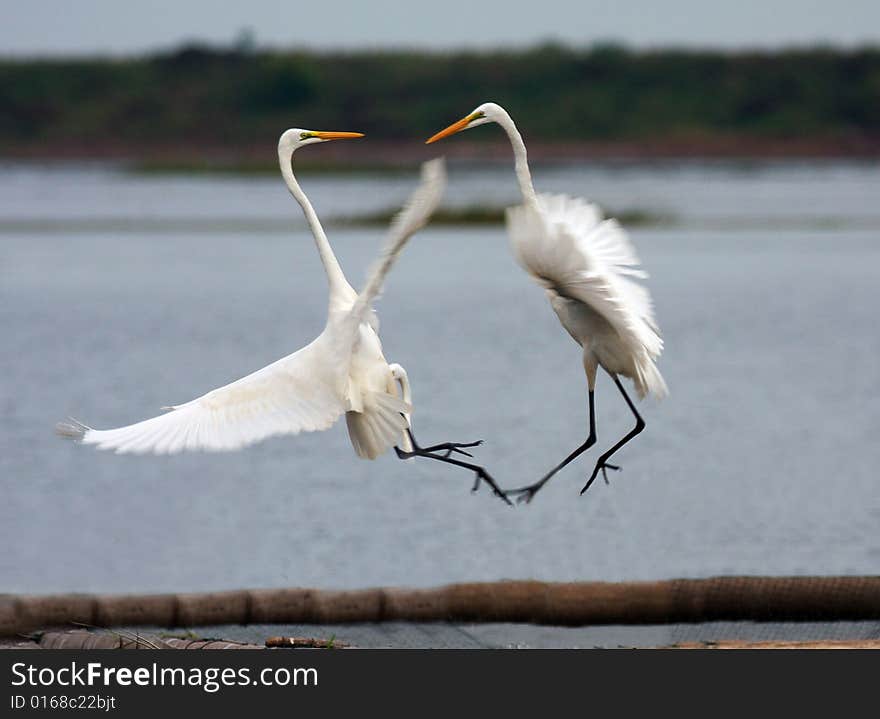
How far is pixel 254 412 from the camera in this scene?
6.98 meters

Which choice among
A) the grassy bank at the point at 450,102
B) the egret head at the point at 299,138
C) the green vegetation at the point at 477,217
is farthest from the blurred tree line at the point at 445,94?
the egret head at the point at 299,138

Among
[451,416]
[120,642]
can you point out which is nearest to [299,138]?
[120,642]

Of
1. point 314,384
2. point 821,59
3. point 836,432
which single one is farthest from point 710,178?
point 314,384

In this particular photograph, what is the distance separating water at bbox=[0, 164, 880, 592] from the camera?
33.7 ft

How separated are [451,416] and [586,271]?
7597 millimetres

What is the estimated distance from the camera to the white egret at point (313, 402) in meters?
6.61

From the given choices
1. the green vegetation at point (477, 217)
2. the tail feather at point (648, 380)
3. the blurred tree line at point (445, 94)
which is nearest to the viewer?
the tail feather at point (648, 380)

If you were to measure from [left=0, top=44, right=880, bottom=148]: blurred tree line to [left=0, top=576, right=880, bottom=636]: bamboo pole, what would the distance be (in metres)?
42.5

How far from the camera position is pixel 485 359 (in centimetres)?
1772

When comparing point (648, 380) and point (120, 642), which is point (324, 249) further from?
point (120, 642)

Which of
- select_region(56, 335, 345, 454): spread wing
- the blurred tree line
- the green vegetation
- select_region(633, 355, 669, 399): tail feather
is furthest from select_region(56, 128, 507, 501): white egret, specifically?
the blurred tree line

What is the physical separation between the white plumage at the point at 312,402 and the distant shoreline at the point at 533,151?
4029 cm

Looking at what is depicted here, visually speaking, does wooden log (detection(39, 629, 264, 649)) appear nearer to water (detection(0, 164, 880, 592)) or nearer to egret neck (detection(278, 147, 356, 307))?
egret neck (detection(278, 147, 356, 307))

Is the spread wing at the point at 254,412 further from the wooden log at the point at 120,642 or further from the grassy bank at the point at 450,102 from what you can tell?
the grassy bank at the point at 450,102
